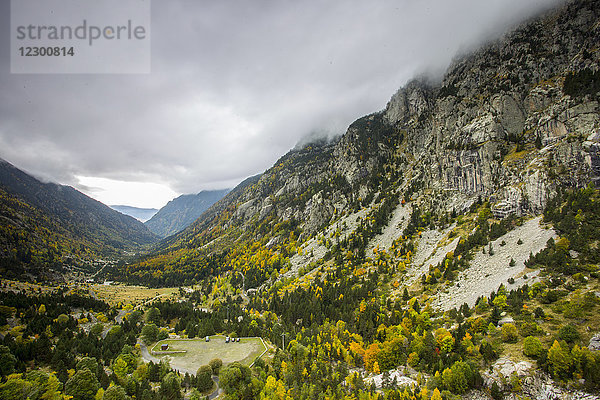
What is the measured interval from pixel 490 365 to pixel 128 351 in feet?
236

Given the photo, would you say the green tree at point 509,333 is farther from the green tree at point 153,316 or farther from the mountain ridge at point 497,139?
the green tree at point 153,316

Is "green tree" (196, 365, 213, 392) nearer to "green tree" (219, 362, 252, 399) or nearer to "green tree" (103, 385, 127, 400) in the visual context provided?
"green tree" (219, 362, 252, 399)

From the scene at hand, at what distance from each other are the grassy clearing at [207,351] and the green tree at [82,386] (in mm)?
17415

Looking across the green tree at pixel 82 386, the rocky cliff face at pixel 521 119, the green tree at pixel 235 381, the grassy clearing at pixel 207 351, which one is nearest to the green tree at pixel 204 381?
the green tree at pixel 235 381

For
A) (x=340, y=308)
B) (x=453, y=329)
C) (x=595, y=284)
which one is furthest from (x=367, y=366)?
(x=595, y=284)

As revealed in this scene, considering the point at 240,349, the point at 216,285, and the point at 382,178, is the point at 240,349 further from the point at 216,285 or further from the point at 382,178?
the point at 382,178

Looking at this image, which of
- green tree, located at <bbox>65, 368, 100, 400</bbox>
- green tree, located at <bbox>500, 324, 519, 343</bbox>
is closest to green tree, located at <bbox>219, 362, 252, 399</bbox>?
green tree, located at <bbox>65, 368, 100, 400</bbox>

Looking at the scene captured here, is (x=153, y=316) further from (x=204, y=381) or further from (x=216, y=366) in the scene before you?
(x=204, y=381)

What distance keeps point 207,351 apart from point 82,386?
28.1m

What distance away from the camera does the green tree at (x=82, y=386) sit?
124 feet

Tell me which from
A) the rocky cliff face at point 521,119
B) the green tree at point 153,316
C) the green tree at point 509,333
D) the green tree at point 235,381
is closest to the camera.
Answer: the green tree at point 509,333

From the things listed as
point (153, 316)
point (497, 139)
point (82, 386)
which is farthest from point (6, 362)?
point (497, 139)

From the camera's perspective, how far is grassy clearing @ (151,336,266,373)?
187 feet

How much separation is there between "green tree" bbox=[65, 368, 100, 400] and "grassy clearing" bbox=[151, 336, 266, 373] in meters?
17.4
